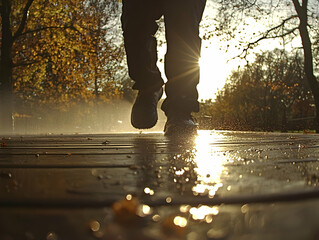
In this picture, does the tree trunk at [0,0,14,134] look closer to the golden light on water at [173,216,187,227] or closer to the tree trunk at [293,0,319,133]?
the tree trunk at [293,0,319,133]

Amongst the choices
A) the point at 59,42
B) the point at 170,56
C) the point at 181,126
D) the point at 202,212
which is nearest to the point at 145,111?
the point at 181,126

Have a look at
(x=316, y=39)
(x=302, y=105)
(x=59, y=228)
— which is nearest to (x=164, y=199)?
→ (x=59, y=228)

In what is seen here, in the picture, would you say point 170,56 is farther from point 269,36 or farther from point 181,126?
point 269,36

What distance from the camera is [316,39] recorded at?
17578 millimetres

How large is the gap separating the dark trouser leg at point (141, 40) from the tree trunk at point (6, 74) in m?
10.2

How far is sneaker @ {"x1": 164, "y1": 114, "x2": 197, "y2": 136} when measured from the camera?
12.3ft

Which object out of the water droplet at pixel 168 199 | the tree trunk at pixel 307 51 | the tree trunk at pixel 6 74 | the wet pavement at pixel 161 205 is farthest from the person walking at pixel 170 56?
the tree trunk at pixel 307 51

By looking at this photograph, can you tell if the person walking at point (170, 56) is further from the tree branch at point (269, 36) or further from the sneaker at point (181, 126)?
the tree branch at point (269, 36)

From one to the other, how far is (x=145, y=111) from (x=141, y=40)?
0.71 meters

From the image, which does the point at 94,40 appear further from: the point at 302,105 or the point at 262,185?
the point at 302,105

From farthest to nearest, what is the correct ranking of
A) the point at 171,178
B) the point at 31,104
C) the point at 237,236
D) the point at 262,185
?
the point at 31,104 → the point at 171,178 → the point at 262,185 → the point at 237,236

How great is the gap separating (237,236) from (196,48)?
138 inches


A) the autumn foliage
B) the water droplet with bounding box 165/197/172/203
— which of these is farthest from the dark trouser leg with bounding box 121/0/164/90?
the autumn foliage

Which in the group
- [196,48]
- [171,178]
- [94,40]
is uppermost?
[94,40]
